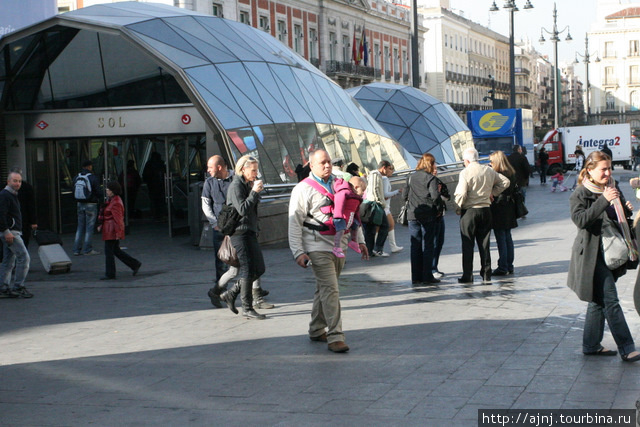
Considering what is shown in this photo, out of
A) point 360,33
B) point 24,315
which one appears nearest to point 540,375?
point 24,315

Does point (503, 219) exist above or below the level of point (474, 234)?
above

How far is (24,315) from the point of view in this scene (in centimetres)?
980

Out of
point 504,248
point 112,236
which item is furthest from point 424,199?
point 112,236

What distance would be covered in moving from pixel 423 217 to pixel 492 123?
Result: 29.5m

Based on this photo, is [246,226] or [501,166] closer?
[246,226]

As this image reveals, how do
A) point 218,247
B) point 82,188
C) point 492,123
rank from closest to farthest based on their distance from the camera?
point 218,247
point 82,188
point 492,123

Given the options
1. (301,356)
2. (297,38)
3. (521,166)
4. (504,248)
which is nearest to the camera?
(301,356)

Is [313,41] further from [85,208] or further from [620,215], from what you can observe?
[620,215]

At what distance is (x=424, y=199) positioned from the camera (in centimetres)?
1129

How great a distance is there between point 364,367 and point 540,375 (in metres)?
1.30

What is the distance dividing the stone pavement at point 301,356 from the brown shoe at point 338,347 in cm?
6

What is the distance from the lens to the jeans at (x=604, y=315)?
6582 millimetres

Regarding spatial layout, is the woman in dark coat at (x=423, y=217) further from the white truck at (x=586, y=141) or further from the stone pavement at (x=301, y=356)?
the white truck at (x=586, y=141)

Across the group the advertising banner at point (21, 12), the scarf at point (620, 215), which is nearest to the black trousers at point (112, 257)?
the scarf at point (620, 215)
